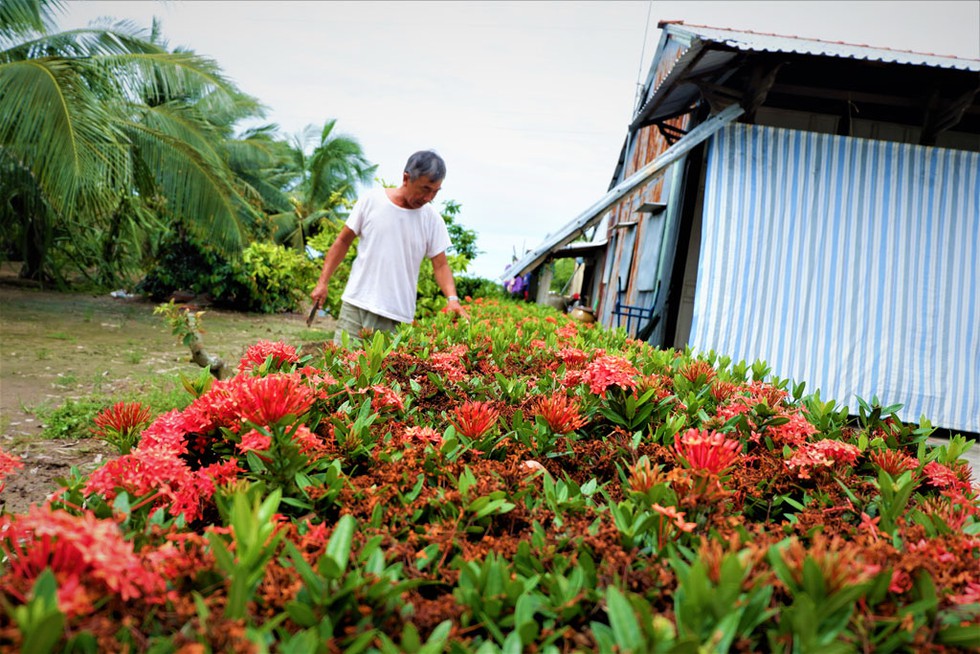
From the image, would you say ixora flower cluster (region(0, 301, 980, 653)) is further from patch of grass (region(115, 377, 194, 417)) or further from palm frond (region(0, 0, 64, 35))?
palm frond (region(0, 0, 64, 35))

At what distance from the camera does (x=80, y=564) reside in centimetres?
79

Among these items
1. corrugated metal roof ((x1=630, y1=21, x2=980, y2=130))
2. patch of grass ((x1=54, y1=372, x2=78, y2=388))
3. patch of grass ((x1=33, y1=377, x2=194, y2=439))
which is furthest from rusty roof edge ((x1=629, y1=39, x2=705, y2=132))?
patch of grass ((x1=54, y1=372, x2=78, y2=388))

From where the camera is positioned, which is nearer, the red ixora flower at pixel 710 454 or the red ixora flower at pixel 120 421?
the red ixora flower at pixel 710 454

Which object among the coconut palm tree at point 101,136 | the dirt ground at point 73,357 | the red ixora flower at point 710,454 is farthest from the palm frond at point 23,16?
the red ixora flower at point 710,454

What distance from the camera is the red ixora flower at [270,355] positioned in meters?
2.09

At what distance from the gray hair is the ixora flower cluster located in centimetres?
203

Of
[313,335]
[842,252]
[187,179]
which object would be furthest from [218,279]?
[842,252]

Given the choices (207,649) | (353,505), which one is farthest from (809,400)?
(207,649)

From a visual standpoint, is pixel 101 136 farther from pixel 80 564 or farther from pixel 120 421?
pixel 80 564

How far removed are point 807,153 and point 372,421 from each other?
6168 millimetres

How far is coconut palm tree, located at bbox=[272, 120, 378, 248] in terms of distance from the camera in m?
23.1

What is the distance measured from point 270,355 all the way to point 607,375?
1112mm

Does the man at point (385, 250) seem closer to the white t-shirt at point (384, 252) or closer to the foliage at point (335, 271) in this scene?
the white t-shirt at point (384, 252)

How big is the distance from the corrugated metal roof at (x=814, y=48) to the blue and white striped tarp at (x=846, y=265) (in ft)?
2.61
